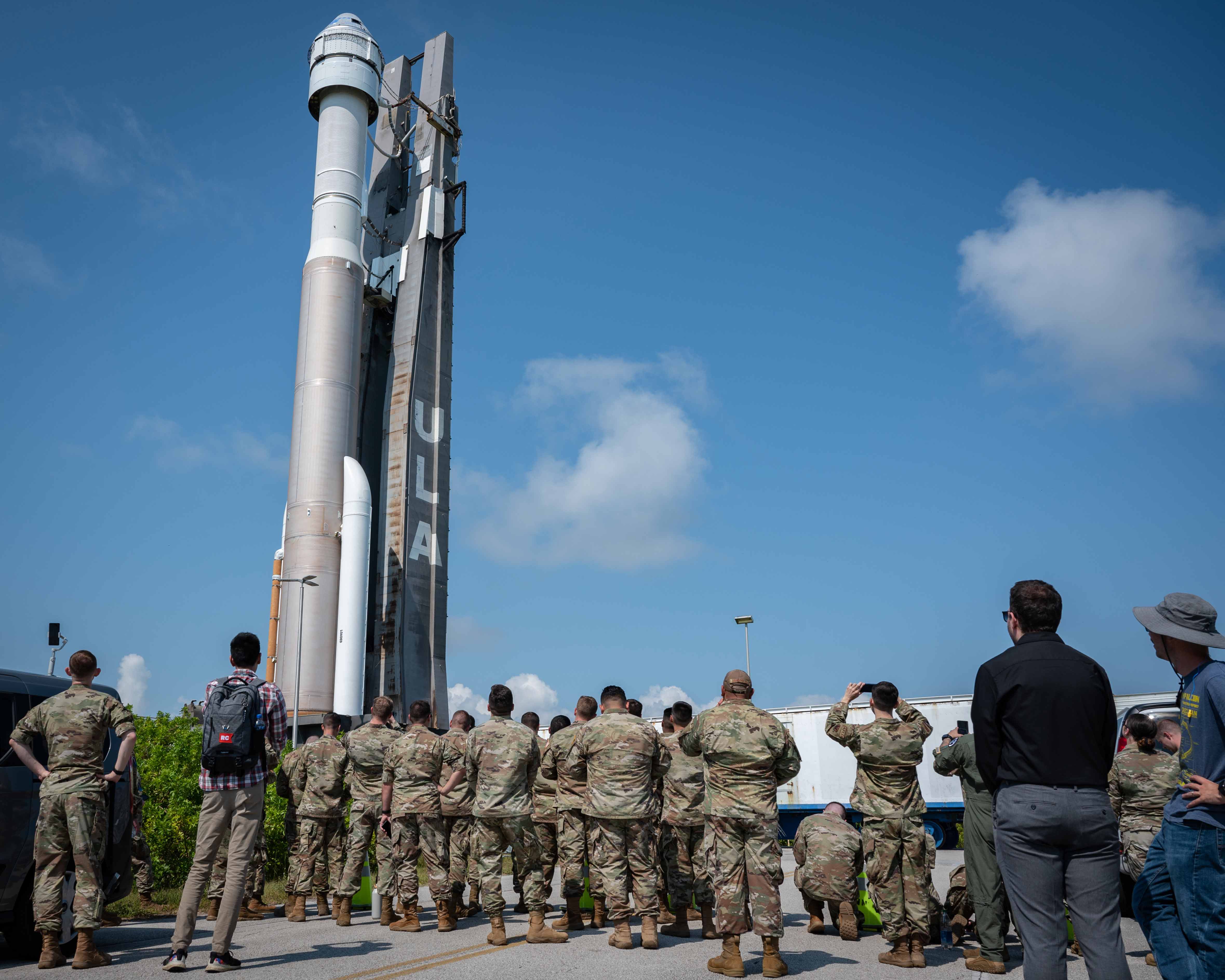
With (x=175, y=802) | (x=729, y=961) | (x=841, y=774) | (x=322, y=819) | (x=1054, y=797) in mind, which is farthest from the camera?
(x=841, y=774)

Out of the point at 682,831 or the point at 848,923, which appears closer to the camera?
the point at 848,923

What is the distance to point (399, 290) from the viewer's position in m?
30.1

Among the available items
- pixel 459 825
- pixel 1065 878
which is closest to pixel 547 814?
pixel 459 825

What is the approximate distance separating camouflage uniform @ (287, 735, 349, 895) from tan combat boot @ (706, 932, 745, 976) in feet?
14.8

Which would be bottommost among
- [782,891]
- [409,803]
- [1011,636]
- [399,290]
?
[782,891]

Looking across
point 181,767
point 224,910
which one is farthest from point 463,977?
point 181,767

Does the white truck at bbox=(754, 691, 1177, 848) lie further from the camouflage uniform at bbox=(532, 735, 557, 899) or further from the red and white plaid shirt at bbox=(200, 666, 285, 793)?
the red and white plaid shirt at bbox=(200, 666, 285, 793)

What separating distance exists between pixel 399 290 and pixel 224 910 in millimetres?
→ 25993

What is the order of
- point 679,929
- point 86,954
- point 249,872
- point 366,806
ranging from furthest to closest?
point 366,806 → point 679,929 → point 249,872 → point 86,954

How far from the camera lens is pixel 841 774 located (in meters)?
19.9

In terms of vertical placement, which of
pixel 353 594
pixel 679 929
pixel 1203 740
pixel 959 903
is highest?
pixel 353 594

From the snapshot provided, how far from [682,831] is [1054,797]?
16.9 feet

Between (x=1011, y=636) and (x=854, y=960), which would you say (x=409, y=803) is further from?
(x=1011, y=636)

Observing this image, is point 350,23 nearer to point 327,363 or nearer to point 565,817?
point 327,363
